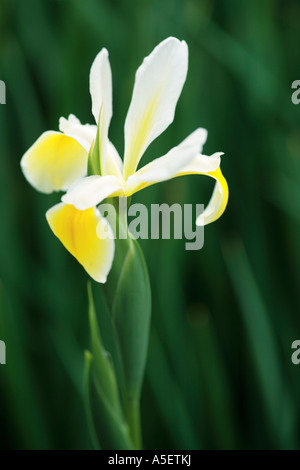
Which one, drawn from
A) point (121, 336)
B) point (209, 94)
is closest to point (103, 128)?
point (121, 336)

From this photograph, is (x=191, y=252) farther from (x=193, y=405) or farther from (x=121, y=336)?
(x=121, y=336)

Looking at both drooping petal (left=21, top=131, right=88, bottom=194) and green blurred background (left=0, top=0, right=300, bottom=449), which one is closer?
drooping petal (left=21, top=131, right=88, bottom=194)

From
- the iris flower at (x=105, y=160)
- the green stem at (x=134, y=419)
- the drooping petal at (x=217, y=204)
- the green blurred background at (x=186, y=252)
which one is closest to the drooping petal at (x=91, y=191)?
the iris flower at (x=105, y=160)

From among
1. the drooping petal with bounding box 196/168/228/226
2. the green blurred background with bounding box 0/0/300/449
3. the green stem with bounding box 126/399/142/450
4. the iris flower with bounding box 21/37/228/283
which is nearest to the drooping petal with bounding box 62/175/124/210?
the iris flower with bounding box 21/37/228/283

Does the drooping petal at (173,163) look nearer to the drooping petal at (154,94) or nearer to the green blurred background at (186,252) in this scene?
the drooping petal at (154,94)

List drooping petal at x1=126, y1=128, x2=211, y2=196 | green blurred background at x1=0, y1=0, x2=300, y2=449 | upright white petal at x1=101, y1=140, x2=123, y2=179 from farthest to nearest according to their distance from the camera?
green blurred background at x1=0, y1=0, x2=300, y2=449, upright white petal at x1=101, y1=140, x2=123, y2=179, drooping petal at x1=126, y1=128, x2=211, y2=196

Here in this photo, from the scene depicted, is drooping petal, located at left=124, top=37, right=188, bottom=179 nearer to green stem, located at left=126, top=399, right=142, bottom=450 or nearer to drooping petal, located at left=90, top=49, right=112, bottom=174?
drooping petal, located at left=90, top=49, right=112, bottom=174
